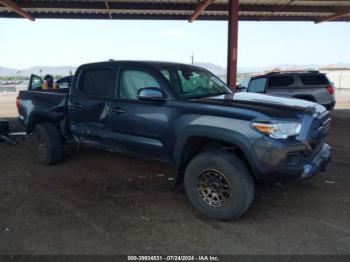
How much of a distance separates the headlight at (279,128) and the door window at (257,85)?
8.25 metres

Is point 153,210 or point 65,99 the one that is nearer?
point 153,210

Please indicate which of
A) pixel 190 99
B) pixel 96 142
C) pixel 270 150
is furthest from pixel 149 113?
pixel 270 150

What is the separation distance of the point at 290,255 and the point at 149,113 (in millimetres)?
2428

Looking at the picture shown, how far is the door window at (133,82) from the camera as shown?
471 centimetres

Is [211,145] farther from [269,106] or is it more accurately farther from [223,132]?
[269,106]

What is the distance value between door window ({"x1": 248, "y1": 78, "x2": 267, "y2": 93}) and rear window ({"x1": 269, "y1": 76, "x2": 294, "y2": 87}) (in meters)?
0.25

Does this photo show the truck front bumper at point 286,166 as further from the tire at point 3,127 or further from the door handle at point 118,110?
the tire at point 3,127

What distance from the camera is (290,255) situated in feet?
10.7

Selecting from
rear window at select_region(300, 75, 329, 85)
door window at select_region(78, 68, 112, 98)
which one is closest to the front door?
door window at select_region(78, 68, 112, 98)

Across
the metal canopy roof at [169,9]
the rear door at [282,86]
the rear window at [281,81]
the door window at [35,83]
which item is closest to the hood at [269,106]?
the door window at [35,83]

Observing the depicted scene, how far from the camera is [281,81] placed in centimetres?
1143

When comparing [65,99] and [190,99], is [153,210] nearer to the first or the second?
[190,99]

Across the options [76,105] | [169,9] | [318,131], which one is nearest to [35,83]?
[76,105]

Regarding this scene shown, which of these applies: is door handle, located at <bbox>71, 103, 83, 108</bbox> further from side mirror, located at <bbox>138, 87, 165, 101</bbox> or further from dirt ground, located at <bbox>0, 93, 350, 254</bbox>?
side mirror, located at <bbox>138, 87, 165, 101</bbox>
